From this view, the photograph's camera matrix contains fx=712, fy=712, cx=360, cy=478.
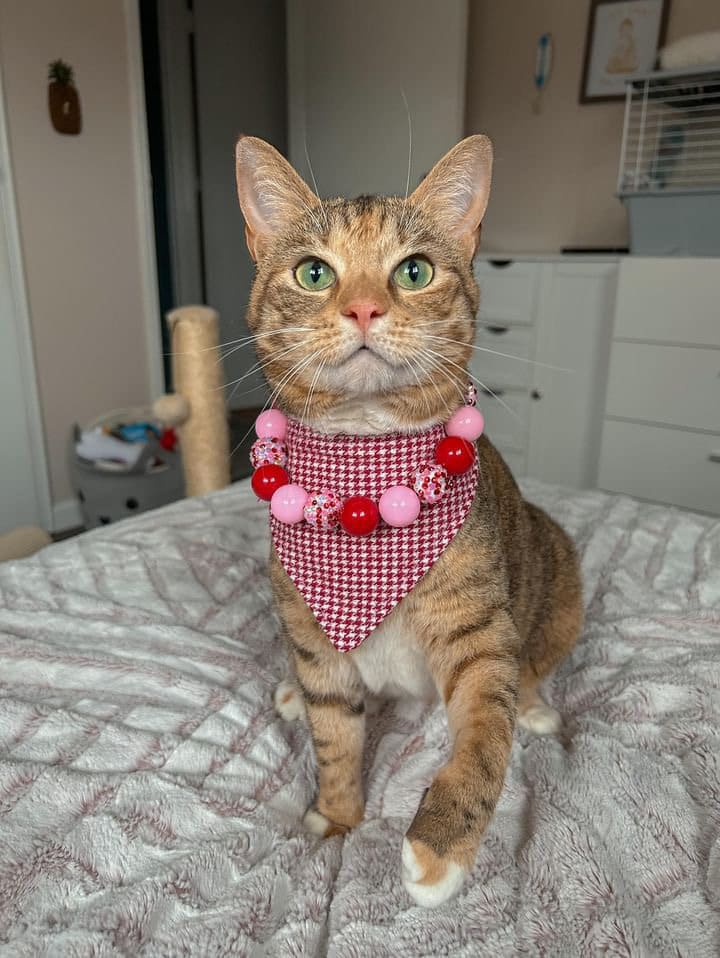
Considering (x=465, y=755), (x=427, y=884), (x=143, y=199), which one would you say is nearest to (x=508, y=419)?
(x=143, y=199)

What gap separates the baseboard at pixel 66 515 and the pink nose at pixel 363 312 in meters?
2.45

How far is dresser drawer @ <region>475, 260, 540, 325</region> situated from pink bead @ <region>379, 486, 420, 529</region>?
2.18m

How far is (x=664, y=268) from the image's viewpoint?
241 centimetres

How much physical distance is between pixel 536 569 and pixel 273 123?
4321mm

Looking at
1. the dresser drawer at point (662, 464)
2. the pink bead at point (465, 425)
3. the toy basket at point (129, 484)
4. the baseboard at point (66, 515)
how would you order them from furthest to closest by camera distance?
the baseboard at point (66, 515), the toy basket at point (129, 484), the dresser drawer at point (662, 464), the pink bead at point (465, 425)

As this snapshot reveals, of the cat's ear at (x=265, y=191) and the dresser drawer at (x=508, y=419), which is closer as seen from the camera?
the cat's ear at (x=265, y=191)

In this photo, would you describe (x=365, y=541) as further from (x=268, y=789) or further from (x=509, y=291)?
(x=509, y=291)

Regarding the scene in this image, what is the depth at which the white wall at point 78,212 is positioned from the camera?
2.50 meters

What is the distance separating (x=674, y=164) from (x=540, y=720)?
268 cm

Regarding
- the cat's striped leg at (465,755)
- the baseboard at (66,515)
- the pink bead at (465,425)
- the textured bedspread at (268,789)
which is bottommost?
the baseboard at (66,515)

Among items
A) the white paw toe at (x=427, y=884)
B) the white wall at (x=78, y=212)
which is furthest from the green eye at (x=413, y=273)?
the white wall at (x=78, y=212)

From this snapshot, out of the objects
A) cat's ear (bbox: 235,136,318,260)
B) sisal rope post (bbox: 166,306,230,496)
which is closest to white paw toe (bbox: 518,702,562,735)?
cat's ear (bbox: 235,136,318,260)

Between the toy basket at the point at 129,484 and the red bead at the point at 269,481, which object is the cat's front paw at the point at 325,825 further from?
the toy basket at the point at 129,484

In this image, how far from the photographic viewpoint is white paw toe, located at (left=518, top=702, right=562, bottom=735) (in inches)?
37.8
